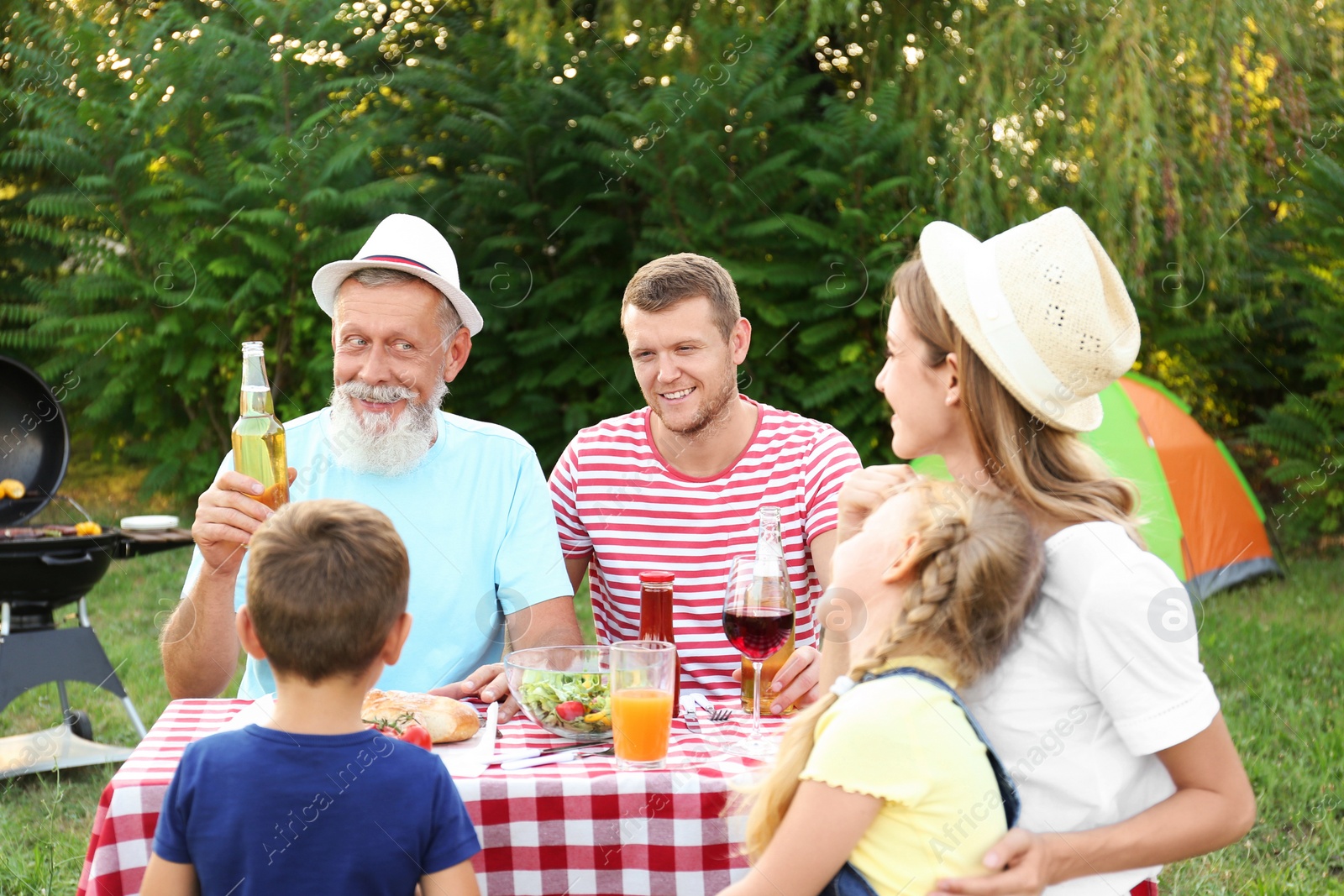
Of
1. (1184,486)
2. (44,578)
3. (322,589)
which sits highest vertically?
(322,589)

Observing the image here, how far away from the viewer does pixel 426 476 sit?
3.12 meters

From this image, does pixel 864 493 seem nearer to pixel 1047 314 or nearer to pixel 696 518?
pixel 1047 314

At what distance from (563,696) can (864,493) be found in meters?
0.67

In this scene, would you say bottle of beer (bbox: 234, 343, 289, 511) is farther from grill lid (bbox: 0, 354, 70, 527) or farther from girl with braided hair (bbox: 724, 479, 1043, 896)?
grill lid (bbox: 0, 354, 70, 527)

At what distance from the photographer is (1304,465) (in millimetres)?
8211

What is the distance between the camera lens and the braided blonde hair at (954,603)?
67.9 inches

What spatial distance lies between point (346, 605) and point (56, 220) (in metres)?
9.20

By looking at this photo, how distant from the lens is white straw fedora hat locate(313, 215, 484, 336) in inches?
119

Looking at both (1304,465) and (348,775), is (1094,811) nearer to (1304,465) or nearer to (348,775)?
(348,775)

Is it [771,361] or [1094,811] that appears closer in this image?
[1094,811]

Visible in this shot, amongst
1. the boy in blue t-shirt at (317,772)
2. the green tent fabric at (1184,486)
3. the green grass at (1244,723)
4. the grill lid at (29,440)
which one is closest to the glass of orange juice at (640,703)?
the boy in blue t-shirt at (317,772)

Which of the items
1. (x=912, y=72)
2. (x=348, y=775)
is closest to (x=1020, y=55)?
(x=912, y=72)

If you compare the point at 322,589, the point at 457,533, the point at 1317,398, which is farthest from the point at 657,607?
the point at 1317,398

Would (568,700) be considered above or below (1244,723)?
above
